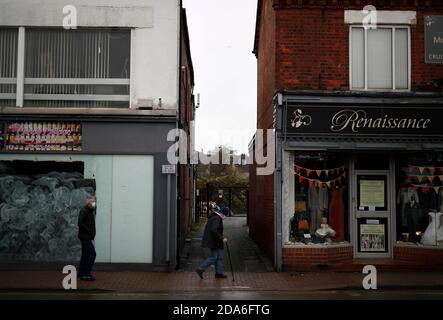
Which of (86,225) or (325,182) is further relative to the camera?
(325,182)

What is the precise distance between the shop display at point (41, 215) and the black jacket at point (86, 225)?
57.4 inches

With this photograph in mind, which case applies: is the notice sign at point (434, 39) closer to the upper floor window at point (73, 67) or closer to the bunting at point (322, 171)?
the bunting at point (322, 171)

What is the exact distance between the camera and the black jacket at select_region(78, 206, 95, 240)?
40.1 feet

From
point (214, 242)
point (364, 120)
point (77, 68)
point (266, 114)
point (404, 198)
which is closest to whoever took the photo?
point (214, 242)

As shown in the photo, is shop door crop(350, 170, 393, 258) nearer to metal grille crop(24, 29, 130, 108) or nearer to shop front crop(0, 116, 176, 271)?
shop front crop(0, 116, 176, 271)

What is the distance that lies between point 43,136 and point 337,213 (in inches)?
314

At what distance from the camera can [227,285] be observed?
12.0 meters

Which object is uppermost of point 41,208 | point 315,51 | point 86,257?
point 315,51

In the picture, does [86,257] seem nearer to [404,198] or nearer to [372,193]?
[372,193]

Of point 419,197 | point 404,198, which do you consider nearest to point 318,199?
point 404,198

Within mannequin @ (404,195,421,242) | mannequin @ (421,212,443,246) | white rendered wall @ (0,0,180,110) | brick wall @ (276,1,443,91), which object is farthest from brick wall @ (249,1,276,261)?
mannequin @ (421,212,443,246)

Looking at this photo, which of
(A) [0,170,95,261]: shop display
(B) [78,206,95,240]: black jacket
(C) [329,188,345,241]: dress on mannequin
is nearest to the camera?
(B) [78,206,95,240]: black jacket

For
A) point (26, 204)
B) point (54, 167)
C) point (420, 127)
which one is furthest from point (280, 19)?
point (26, 204)
